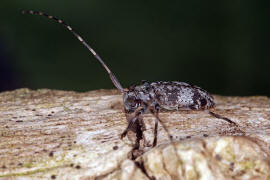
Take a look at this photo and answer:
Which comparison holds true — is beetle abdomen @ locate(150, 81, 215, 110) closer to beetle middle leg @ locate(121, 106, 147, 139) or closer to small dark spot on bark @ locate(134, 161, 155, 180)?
beetle middle leg @ locate(121, 106, 147, 139)

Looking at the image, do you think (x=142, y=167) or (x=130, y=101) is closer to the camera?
(x=142, y=167)

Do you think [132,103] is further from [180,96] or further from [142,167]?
[142,167]

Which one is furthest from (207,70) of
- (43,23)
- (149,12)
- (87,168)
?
(87,168)

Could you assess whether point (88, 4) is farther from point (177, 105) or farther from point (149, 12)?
point (177, 105)

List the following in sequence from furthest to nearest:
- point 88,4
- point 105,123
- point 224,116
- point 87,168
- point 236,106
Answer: point 88,4 < point 236,106 < point 224,116 < point 105,123 < point 87,168

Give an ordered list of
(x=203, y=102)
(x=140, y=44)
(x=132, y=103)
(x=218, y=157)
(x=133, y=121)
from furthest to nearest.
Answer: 1. (x=140, y=44)
2. (x=203, y=102)
3. (x=132, y=103)
4. (x=133, y=121)
5. (x=218, y=157)

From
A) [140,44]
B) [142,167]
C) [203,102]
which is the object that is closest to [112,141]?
[142,167]
